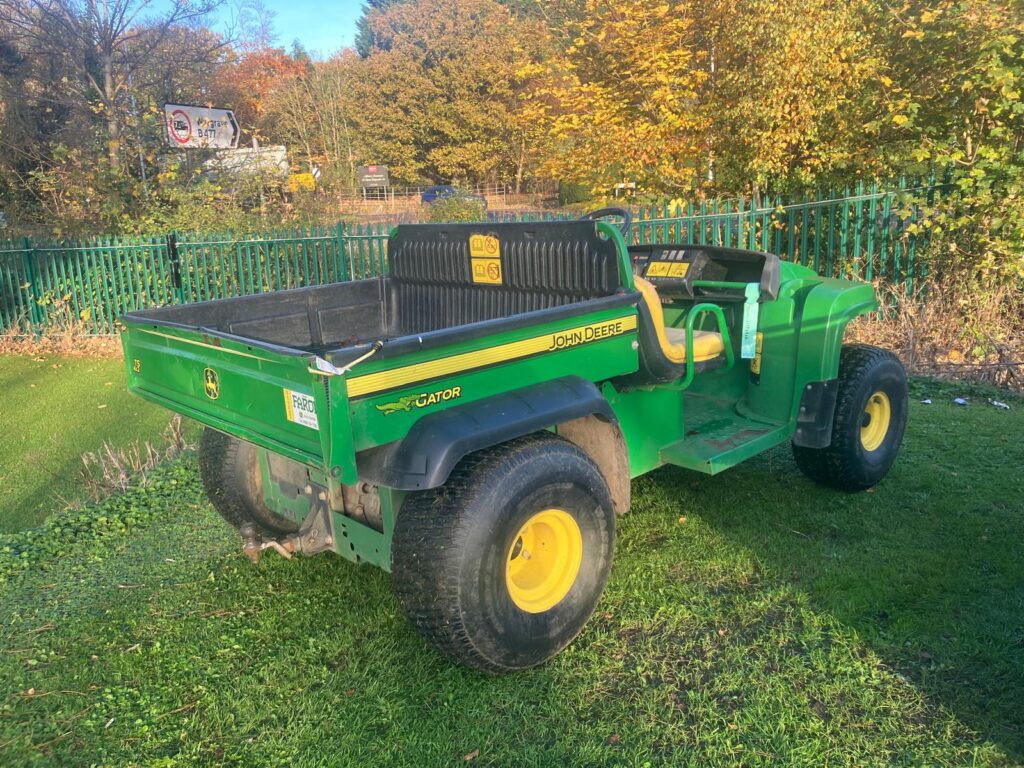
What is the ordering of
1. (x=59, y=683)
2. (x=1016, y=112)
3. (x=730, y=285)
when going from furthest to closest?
(x=1016, y=112), (x=730, y=285), (x=59, y=683)

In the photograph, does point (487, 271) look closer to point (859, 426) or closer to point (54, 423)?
point (859, 426)

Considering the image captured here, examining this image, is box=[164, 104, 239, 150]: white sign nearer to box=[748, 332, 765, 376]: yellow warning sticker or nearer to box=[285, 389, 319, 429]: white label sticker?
box=[748, 332, 765, 376]: yellow warning sticker

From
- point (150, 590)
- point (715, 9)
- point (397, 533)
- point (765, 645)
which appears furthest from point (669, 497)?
point (715, 9)

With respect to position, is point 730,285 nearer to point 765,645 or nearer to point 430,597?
point 765,645

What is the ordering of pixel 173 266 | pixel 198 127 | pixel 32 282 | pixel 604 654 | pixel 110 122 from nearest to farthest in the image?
pixel 604 654, pixel 173 266, pixel 32 282, pixel 198 127, pixel 110 122

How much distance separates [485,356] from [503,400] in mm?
188

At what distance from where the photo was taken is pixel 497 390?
3.10 m

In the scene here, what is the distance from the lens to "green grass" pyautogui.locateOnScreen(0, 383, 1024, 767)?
109 inches

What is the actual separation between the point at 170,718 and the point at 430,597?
109 centimetres

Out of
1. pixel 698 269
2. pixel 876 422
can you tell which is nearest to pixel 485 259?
pixel 698 269

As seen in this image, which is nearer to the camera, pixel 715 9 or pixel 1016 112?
pixel 1016 112

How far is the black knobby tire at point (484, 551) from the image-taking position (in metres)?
2.81

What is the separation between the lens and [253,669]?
326 cm

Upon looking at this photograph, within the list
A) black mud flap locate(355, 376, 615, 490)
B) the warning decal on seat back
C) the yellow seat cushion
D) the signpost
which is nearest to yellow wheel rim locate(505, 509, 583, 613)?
black mud flap locate(355, 376, 615, 490)
